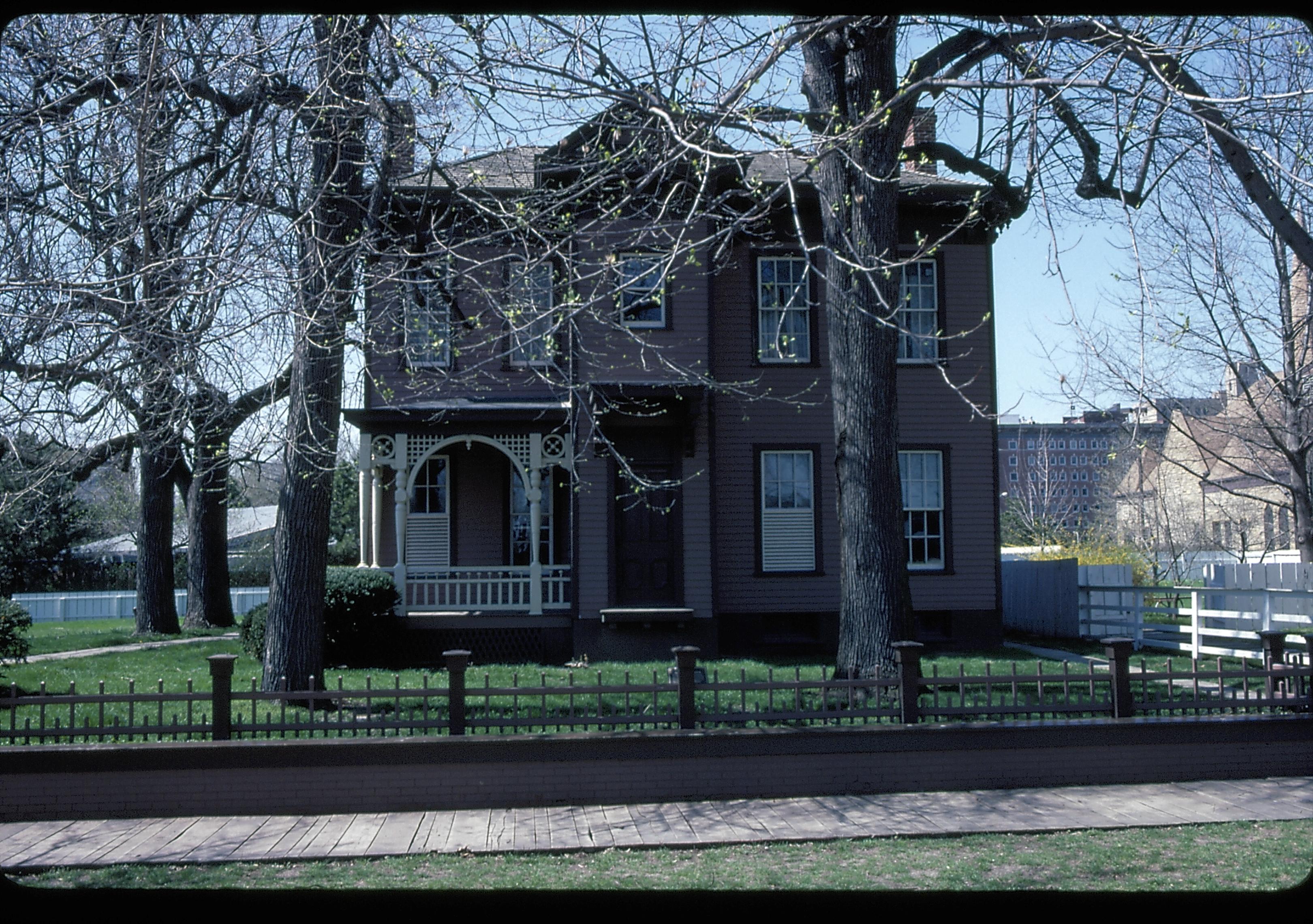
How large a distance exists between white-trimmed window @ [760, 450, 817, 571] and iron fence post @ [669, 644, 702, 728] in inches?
331

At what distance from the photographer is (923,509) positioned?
18.1 m

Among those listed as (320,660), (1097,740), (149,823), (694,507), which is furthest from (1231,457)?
(149,823)

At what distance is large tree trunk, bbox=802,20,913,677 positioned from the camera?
36.2 ft

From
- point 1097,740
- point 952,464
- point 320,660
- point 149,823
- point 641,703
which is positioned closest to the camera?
point 149,823

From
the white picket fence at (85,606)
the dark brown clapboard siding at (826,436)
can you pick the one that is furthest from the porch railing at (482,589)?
the white picket fence at (85,606)

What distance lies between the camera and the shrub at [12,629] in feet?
39.6

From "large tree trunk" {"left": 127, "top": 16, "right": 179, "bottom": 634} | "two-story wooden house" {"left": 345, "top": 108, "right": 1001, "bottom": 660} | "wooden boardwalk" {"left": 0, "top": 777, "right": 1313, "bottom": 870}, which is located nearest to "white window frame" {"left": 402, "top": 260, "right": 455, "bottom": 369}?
"two-story wooden house" {"left": 345, "top": 108, "right": 1001, "bottom": 660}

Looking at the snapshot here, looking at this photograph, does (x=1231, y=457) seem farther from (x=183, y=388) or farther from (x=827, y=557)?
(x=183, y=388)

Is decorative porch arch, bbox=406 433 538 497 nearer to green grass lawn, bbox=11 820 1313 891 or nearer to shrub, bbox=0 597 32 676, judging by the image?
shrub, bbox=0 597 32 676

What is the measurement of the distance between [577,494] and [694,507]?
70.6 inches

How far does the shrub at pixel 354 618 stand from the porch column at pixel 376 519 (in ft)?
6.54

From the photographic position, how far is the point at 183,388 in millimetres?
10852

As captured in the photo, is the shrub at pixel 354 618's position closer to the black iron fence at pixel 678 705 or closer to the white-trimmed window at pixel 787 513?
the black iron fence at pixel 678 705

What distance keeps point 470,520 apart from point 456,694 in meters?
9.77
